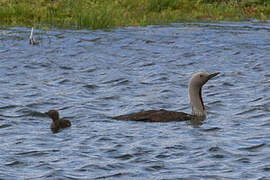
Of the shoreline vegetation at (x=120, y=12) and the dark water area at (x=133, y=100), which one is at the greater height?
the shoreline vegetation at (x=120, y=12)

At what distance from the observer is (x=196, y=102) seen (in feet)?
44.2

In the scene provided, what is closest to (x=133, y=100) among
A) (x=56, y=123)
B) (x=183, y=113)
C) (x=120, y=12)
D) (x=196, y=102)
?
(x=196, y=102)

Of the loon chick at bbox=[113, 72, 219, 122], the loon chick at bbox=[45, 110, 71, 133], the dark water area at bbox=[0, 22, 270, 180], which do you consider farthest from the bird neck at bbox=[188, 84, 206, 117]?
the loon chick at bbox=[45, 110, 71, 133]

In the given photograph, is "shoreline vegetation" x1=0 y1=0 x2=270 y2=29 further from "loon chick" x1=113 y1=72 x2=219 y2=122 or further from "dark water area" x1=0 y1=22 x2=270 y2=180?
"loon chick" x1=113 y1=72 x2=219 y2=122

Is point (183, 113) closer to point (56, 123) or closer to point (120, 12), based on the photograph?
point (56, 123)

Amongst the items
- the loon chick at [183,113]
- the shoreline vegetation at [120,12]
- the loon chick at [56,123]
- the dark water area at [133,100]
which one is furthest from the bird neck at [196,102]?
the shoreline vegetation at [120,12]

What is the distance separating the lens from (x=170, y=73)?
1764 cm

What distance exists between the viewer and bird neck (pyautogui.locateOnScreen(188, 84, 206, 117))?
13.4m

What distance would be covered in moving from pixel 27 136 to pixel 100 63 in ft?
25.0

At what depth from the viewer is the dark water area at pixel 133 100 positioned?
9.59 m

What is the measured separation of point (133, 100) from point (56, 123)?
3.13 metres

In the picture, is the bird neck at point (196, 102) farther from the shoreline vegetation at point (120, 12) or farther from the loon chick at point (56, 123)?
the shoreline vegetation at point (120, 12)

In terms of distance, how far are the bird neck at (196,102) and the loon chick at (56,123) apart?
2603mm

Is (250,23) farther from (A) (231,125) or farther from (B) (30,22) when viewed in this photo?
(A) (231,125)
